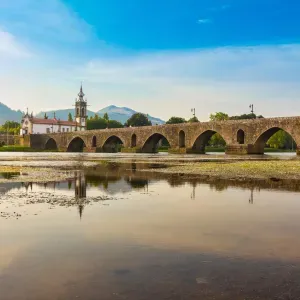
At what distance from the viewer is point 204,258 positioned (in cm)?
639

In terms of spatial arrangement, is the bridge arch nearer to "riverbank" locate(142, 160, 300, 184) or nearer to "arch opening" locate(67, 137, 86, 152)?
"arch opening" locate(67, 137, 86, 152)

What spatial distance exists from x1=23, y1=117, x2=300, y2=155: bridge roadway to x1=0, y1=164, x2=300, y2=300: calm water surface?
4701cm

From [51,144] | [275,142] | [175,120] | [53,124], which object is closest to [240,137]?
[275,142]

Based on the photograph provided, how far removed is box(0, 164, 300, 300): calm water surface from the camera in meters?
5.11

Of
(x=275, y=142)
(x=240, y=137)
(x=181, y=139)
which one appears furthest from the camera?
(x=275, y=142)

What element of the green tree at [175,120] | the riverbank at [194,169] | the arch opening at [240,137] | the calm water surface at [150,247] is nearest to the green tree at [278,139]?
the green tree at [175,120]

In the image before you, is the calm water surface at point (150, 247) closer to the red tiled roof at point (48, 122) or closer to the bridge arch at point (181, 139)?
the bridge arch at point (181, 139)

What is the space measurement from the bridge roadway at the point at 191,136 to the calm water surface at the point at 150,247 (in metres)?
47.0

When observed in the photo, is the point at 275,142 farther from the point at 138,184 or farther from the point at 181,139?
the point at 138,184

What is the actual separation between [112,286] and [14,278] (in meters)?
1.34

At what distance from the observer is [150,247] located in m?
7.04

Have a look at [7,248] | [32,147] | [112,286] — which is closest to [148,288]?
[112,286]

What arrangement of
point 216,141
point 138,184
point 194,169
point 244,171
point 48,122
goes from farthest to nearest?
1. point 48,122
2. point 216,141
3. point 194,169
4. point 244,171
5. point 138,184

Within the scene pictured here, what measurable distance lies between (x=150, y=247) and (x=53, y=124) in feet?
563
